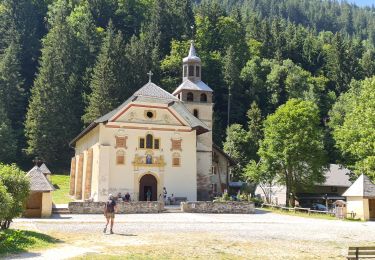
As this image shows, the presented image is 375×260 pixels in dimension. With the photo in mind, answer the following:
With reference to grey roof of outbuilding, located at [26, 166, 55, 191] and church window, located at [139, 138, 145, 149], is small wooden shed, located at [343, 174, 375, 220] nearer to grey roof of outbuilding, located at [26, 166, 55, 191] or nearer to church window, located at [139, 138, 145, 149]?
church window, located at [139, 138, 145, 149]

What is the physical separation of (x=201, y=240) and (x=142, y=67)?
2384 inches

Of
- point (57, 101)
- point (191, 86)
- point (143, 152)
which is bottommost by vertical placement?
point (143, 152)

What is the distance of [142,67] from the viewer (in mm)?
76688

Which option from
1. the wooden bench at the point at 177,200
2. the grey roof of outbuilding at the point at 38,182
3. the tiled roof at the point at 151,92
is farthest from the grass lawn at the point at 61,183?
the grey roof of outbuilding at the point at 38,182

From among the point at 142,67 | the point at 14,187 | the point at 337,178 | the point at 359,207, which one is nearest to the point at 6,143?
the point at 142,67

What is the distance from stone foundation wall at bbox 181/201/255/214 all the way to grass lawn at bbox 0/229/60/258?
16.7m

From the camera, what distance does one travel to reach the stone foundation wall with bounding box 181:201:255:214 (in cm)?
3419

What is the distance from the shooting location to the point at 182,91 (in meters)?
50.7

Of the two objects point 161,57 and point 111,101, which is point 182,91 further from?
point 161,57

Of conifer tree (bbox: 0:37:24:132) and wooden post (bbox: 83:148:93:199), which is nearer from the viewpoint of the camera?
wooden post (bbox: 83:148:93:199)

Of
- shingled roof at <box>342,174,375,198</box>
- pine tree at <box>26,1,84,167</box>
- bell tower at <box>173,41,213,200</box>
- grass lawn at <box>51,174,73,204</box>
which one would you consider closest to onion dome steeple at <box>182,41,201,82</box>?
bell tower at <box>173,41,213,200</box>

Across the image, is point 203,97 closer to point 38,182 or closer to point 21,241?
point 38,182

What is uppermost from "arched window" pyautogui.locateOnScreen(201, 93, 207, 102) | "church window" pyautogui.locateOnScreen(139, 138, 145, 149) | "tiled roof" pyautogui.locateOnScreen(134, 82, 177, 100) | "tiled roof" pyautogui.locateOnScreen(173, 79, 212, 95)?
"tiled roof" pyautogui.locateOnScreen(173, 79, 212, 95)

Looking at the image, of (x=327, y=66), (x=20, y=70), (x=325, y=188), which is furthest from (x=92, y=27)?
(x=325, y=188)
